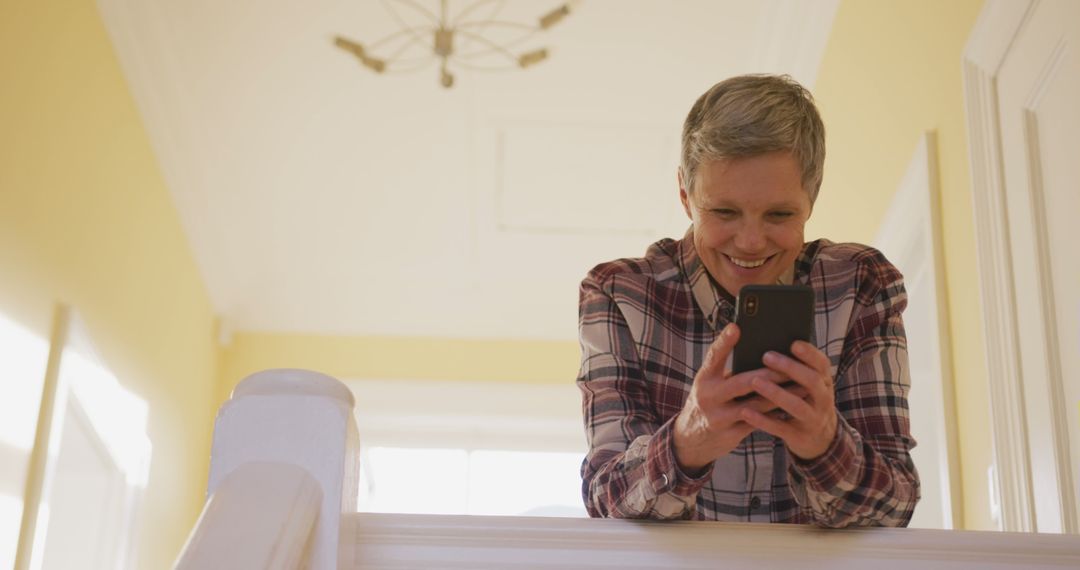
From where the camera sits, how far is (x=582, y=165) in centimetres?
596

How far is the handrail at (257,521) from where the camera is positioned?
1062 mm

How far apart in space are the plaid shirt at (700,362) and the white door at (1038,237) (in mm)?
972

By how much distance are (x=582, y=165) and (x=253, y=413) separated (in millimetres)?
4816

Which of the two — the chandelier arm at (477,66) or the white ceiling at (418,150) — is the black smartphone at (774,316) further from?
the chandelier arm at (477,66)

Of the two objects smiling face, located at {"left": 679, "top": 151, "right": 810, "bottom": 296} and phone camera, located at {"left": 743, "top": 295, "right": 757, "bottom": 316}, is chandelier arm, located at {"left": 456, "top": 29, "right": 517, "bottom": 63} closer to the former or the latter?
smiling face, located at {"left": 679, "top": 151, "right": 810, "bottom": 296}

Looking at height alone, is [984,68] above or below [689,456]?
above

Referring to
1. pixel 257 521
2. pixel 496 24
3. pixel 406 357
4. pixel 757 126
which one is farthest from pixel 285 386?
pixel 406 357

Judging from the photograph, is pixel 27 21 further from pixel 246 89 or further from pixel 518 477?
pixel 518 477

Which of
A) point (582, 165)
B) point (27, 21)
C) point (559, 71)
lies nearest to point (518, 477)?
point (582, 165)

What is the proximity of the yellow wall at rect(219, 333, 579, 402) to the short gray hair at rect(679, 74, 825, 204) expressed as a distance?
5740mm

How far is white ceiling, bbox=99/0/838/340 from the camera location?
16.3ft

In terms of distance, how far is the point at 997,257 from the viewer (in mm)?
2746

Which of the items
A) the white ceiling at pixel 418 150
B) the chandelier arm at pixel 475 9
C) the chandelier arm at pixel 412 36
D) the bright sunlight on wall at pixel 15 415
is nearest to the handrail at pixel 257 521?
the bright sunlight on wall at pixel 15 415

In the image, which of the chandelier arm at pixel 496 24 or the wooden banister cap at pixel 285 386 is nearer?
the wooden banister cap at pixel 285 386
